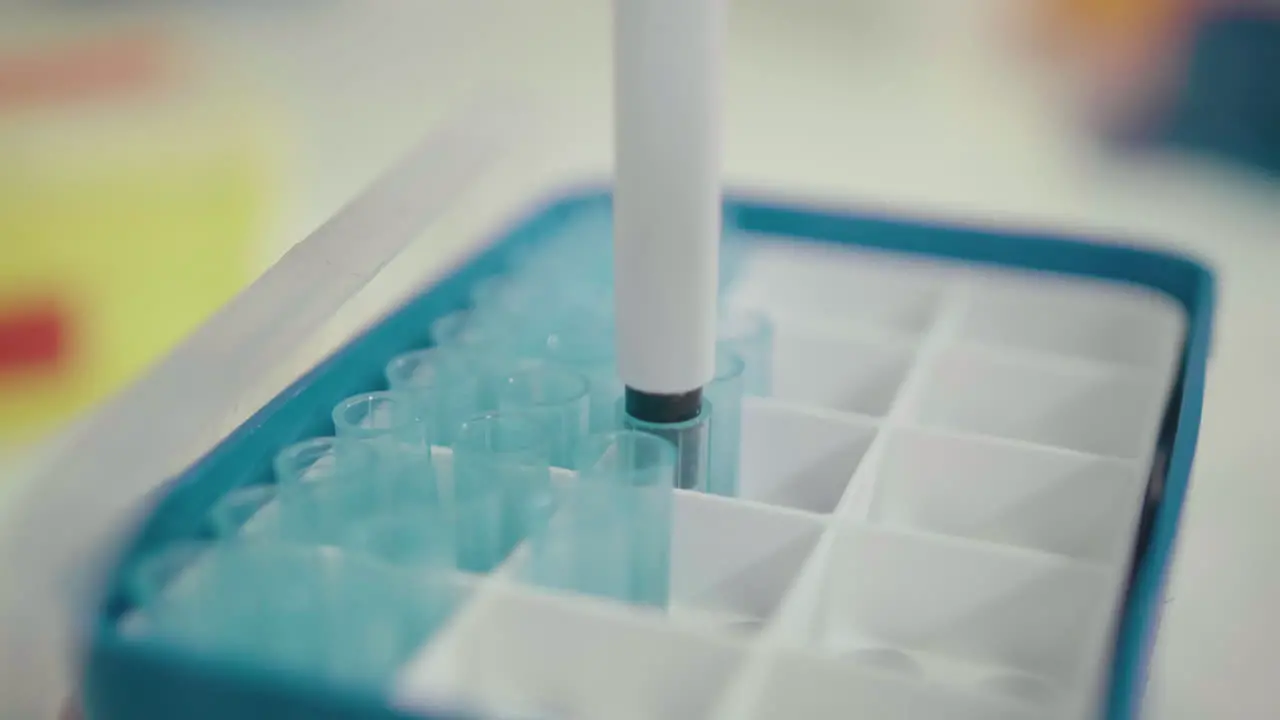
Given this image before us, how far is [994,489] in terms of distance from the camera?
58 centimetres

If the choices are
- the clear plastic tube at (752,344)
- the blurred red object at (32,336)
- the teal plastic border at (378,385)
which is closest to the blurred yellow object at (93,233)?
the blurred red object at (32,336)

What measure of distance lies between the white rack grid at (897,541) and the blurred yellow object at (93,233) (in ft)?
1.16

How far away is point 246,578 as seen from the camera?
451mm

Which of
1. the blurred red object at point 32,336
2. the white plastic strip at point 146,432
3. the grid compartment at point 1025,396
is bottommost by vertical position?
the blurred red object at point 32,336

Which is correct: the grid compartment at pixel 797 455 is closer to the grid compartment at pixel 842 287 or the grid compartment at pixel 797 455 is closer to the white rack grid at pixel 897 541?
the white rack grid at pixel 897 541

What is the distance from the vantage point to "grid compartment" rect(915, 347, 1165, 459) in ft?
2.14

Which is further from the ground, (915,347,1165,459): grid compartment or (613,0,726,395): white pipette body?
(613,0,726,395): white pipette body

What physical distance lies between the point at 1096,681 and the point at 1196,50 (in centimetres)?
92

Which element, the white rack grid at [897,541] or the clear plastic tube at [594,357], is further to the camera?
the clear plastic tube at [594,357]

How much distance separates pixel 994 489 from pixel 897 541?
9 cm

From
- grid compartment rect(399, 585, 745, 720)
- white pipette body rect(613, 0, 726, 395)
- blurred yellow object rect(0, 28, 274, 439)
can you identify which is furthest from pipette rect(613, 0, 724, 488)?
blurred yellow object rect(0, 28, 274, 439)

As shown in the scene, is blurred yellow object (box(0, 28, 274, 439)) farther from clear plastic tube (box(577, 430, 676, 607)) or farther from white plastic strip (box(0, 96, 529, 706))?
clear plastic tube (box(577, 430, 676, 607))

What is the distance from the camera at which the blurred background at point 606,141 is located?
77 cm

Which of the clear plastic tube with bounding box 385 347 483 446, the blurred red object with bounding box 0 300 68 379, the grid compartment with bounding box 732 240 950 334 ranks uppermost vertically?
the clear plastic tube with bounding box 385 347 483 446
